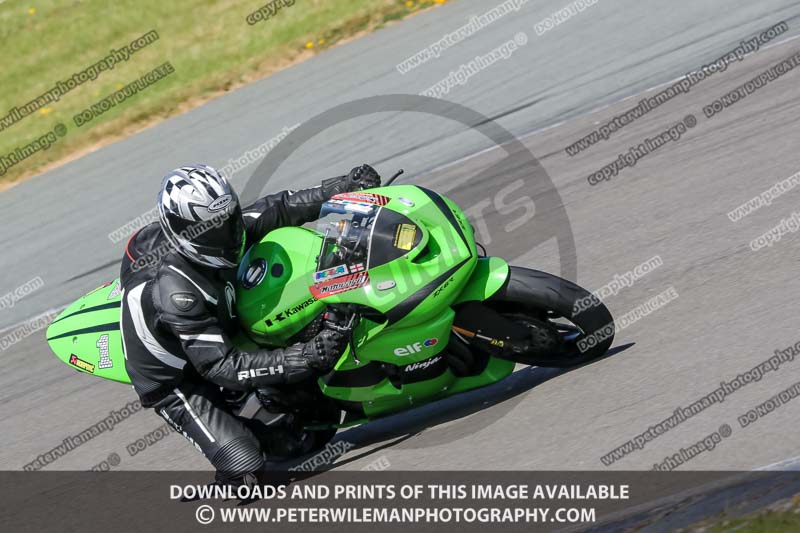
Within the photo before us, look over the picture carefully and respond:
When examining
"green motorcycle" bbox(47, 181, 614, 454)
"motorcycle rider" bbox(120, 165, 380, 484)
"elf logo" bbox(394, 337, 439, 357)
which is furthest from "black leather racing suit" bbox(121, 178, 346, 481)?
"elf logo" bbox(394, 337, 439, 357)

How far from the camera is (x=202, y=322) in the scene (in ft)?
16.7

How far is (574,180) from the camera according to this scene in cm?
830

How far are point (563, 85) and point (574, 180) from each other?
2.27m

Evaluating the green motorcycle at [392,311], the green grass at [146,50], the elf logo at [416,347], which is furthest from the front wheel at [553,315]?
the green grass at [146,50]

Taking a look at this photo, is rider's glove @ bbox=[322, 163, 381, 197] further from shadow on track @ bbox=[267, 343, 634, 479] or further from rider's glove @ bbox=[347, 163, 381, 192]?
shadow on track @ bbox=[267, 343, 634, 479]

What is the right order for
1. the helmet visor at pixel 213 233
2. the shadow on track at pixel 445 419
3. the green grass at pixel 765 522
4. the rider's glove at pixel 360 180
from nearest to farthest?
the green grass at pixel 765 522 < the helmet visor at pixel 213 233 < the shadow on track at pixel 445 419 < the rider's glove at pixel 360 180

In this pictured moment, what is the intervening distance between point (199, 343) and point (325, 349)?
73 centimetres

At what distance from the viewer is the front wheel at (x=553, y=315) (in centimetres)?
515

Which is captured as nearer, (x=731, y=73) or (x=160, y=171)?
(x=731, y=73)

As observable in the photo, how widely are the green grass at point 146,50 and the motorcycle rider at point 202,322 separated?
8194 mm

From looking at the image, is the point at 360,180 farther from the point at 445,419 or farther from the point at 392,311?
the point at 445,419

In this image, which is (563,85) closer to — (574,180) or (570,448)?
(574,180)

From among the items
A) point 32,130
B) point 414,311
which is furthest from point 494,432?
point 32,130

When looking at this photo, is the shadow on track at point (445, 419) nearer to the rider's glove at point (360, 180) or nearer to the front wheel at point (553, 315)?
the front wheel at point (553, 315)
